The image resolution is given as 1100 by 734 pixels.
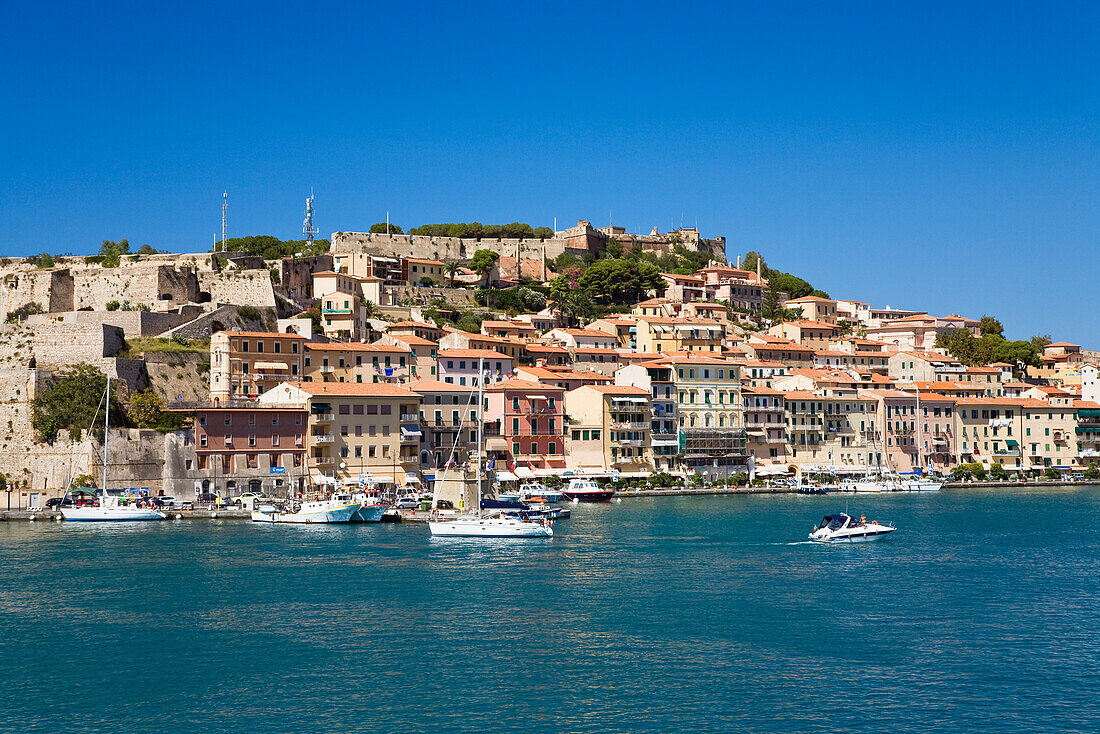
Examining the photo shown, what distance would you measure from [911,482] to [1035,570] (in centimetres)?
3533

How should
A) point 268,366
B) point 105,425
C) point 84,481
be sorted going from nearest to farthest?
point 84,481, point 105,425, point 268,366

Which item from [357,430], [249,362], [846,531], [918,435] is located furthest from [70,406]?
[918,435]

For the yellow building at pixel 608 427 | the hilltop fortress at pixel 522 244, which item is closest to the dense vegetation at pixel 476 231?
the hilltop fortress at pixel 522 244

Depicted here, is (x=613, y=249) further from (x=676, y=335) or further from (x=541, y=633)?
(x=541, y=633)

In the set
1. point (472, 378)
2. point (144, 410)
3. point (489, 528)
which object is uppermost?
point (472, 378)

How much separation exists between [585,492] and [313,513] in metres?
16.6

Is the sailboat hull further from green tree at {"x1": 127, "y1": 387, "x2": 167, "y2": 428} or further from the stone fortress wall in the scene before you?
the stone fortress wall

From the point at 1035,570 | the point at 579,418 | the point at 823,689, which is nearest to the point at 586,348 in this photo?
the point at 579,418

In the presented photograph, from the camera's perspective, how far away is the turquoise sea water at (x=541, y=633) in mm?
21719

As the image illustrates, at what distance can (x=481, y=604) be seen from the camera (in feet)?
102

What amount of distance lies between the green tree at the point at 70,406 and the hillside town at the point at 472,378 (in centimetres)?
13

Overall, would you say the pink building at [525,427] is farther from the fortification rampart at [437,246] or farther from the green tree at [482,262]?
the fortification rampart at [437,246]

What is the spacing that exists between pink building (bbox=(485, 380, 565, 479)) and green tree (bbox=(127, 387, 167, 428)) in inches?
661

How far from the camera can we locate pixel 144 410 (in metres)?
53.6
